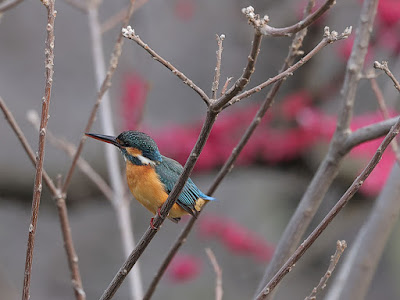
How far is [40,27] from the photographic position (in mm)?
6738

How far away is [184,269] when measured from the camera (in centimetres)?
557

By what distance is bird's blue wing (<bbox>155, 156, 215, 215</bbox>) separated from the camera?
1.88 meters

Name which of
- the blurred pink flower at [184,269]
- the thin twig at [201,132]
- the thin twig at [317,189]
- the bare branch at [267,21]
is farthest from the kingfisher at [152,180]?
the blurred pink flower at [184,269]

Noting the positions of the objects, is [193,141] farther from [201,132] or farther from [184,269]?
[201,132]

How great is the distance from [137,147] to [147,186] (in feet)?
0.46

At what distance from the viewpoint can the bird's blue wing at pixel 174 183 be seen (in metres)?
1.88

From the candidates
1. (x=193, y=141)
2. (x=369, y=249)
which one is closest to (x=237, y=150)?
(x=369, y=249)

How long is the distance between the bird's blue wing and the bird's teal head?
0.03 meters

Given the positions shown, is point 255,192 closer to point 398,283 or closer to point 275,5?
point 398,283

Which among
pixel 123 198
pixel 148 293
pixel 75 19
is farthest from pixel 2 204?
pixel 148 293

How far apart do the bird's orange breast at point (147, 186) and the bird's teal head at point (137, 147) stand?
0.09 ft

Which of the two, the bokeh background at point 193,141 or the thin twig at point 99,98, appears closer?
the thin twig at point 99,98

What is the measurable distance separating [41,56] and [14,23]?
0.50 m

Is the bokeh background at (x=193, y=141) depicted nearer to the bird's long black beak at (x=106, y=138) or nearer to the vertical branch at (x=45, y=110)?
the bird's long black beak at (x=106, y=138)
